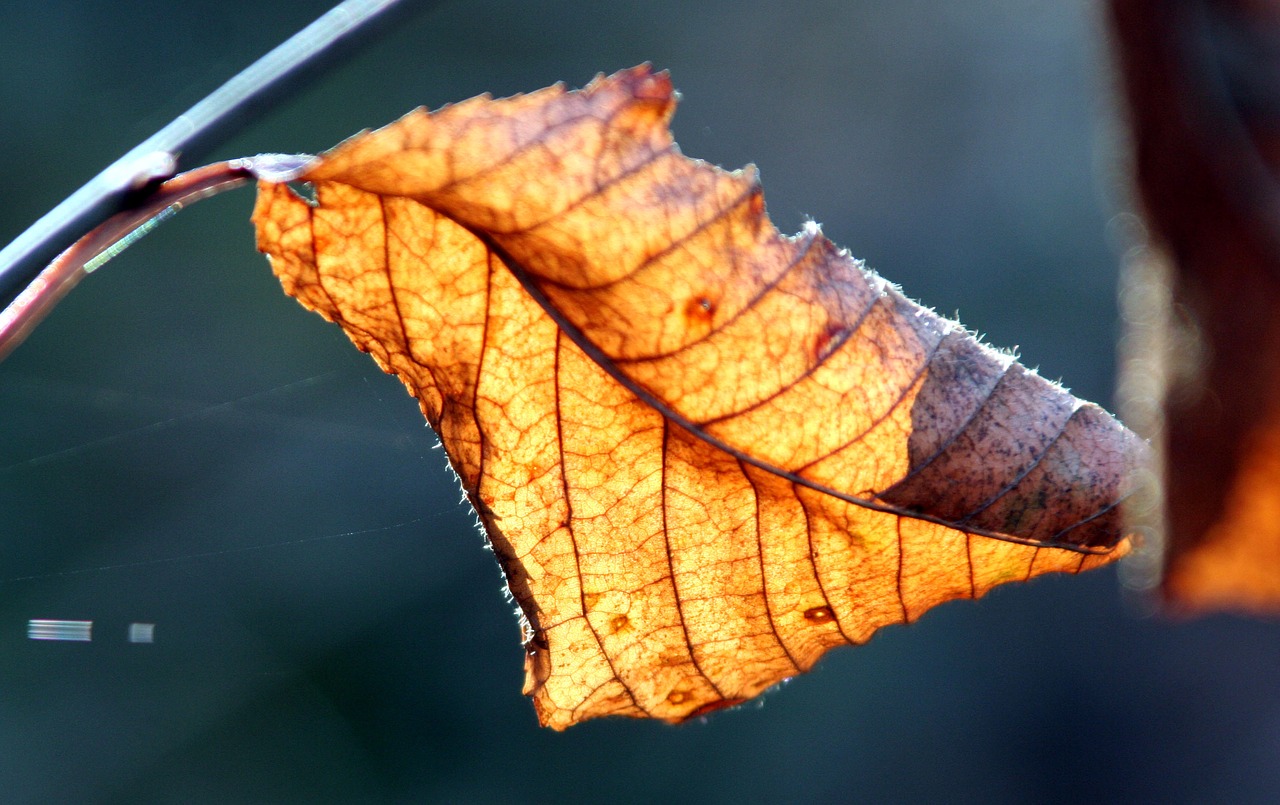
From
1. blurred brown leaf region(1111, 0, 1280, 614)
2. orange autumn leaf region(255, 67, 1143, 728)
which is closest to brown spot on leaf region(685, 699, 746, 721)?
orange autumn leaf region(255, 67, 1143, 728)

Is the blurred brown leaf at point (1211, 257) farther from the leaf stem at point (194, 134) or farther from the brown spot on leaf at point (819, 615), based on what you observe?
the brown spot on leaf at point (819, 615)

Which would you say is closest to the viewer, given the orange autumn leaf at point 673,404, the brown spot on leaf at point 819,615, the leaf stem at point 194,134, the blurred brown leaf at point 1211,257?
the blurred brown leaf at point 1211,257

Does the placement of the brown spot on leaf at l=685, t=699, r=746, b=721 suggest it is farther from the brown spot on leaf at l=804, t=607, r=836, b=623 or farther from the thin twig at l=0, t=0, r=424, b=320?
the thin twig at l=0, t=0, r=424, b=320

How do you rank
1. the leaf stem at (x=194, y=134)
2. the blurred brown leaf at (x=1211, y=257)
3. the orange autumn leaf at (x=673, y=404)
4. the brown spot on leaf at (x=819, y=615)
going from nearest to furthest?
1. the blurred brown leaf at (x=1211, y=257)
2. the leaf stem at (x=194, y=134)
3. the orange autumn leaf at (x=673, y=404)
4. the brown spot on leaf at (x=819, y=615)

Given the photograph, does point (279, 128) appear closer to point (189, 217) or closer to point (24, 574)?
point (189, 217)

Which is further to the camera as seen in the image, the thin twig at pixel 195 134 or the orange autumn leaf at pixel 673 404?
the orange autumn leaf at pixel 673 404

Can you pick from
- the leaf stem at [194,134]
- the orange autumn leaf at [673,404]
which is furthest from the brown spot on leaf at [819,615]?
the leaf stem at [194,134]

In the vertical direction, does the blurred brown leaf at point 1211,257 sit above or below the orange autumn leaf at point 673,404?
below

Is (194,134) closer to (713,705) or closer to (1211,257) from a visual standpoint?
(1211,257)
